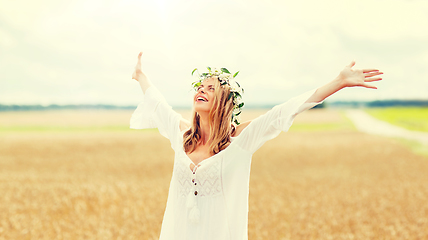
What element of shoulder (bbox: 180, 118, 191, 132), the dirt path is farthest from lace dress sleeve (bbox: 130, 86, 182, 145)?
the dirt path

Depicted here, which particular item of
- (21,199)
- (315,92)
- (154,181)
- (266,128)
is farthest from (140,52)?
(154,181)

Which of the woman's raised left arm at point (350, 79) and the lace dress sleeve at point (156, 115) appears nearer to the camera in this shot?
the woman's raised left arm at point (350, 79)

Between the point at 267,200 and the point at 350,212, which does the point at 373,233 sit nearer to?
the point at 350,212

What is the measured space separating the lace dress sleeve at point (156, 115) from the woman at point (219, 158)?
281 millimetres

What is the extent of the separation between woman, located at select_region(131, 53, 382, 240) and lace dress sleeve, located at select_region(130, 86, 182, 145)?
0.92 feet

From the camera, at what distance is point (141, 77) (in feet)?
12.3

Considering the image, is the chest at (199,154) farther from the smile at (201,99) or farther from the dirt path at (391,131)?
the dirt path at (391,131)

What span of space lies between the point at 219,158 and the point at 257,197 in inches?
283

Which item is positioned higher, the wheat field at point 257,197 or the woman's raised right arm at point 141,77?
the woman's raised right arm at point 141,77

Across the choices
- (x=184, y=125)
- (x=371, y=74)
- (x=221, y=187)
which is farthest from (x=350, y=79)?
(x=184, y=125)

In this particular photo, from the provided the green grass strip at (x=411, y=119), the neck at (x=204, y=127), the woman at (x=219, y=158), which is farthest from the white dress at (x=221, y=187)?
the green grass strip at (x=411, y=119)

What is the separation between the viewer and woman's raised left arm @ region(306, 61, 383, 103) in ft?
8.98

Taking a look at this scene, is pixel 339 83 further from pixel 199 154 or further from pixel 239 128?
pixel 199 154

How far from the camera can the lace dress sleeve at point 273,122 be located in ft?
9.22
